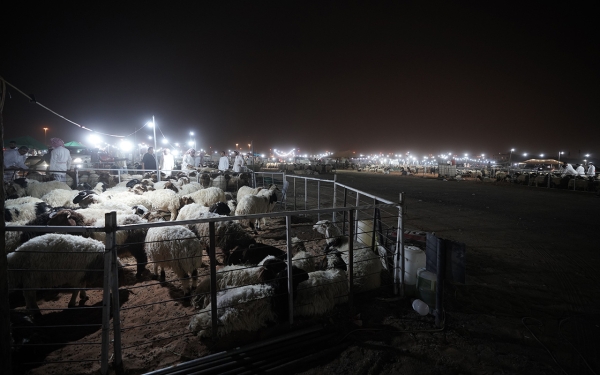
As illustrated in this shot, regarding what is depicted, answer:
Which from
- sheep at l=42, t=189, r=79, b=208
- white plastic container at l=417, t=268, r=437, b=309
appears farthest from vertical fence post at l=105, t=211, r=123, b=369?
sheep at l=42, t=189, r=79, b=208

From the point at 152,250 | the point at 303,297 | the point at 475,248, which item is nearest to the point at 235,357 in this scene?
the point at 303,297

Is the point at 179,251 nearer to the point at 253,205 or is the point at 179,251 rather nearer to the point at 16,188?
the point at 253,205

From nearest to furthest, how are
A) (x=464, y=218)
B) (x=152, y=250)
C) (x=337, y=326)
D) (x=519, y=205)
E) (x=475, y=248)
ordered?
(x=337, y=326) < (x=152, y=250) < (x=475, y=248) < (x=464, y=218) < (x=519, y=205)

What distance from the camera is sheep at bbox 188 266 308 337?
341cm

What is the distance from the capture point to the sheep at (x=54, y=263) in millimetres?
3898

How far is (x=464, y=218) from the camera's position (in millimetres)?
10906

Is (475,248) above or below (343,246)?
below

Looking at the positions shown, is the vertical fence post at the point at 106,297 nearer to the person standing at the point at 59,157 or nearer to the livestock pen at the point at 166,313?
the livestock pen at the point at 166,313

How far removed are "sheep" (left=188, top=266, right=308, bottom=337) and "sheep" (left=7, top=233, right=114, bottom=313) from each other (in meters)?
1.98

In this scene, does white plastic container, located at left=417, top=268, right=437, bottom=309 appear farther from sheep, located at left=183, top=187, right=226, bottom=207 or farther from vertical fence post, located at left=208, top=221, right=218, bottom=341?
sheep, located at left=183, top=187, right=226, bottom=207

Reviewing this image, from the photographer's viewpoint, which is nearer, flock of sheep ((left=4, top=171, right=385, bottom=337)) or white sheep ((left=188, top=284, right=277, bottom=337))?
white sheep ((left=188, top=284, right=277, bottom=337))

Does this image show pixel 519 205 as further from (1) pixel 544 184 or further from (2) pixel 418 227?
(1) pixel 544 184

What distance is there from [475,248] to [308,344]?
6.15 m

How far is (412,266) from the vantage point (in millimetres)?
4516
